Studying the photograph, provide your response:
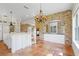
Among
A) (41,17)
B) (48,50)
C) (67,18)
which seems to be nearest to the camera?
(41,17)

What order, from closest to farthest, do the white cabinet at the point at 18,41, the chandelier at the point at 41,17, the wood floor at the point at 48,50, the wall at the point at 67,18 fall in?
the chandelier at the point at 41,17, the wood floor at the point at 48,50, the wall at the point at 67,18, the white cabinet at the point at 18,41

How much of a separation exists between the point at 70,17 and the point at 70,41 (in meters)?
0.91

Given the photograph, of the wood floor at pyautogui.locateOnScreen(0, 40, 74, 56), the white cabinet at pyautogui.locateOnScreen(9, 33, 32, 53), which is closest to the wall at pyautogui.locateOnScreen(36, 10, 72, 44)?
the wood floor at pyautogui.locateOnScreen(0, 40, 74, 56)

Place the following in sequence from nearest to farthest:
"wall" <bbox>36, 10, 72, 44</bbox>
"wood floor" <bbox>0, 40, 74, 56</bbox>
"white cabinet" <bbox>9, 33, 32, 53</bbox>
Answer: "wood floor" <bbox>0, 40, 74, 56</bbox> → "wall" <bbox>36, 10, 72, 44</bbox> → "white cabinet" <bbox>9, 33, 32, 53</bbox>

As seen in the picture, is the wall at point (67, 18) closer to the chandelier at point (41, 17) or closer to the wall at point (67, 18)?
the wall at point (67, 18)

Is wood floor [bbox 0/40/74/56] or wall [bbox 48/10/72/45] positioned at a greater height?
wall [bbox 48/10/72/45]

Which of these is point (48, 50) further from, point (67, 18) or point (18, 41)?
point (18, 41)

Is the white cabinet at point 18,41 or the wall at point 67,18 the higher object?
the wall at point 67,18

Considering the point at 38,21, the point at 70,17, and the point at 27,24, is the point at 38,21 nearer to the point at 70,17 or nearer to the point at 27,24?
the point at 27,24

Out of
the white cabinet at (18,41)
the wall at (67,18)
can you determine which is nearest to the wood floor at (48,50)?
the wall at (67,18)

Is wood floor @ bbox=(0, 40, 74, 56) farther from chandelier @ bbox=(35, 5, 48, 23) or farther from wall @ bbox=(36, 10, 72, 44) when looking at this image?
chandelier @ bbox=(35, 5, 48, 23)

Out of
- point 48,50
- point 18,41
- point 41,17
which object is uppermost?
point 41,17

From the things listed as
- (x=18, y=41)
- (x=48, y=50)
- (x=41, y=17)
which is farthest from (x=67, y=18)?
(x=18, y=41)

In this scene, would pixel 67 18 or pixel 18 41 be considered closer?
pixel 67 18
